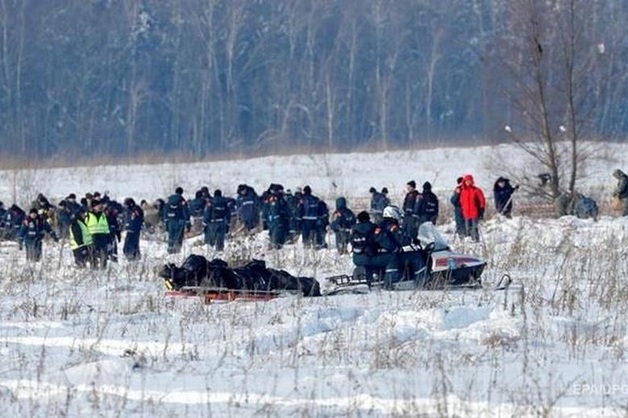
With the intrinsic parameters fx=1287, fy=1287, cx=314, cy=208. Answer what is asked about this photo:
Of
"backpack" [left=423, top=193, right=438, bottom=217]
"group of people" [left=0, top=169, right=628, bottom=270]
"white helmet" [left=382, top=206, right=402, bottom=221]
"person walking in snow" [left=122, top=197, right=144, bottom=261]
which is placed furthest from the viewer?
"backpack" [left=423, top=193, right=438, bottom=217]

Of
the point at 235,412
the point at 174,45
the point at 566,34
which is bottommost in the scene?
the point at 235,412

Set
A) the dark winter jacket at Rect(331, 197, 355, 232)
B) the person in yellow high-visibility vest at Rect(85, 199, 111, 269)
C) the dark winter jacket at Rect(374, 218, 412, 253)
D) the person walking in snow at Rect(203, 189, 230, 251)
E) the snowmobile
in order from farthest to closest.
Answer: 1. the person walking in snow at Rect(203, 189, 230, 251)
2. the dark winter jacket at Rect(331, 197, 355, 232)
3. the person in yellow high-visibility vest at Rect(85, 199, 111, 269)
4. the dark winter jacket at Rect(374, 218, 412, 253)
5. the snowmobile

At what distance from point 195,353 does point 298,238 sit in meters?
19.4

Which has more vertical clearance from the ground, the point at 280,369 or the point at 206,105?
the point at 206,105

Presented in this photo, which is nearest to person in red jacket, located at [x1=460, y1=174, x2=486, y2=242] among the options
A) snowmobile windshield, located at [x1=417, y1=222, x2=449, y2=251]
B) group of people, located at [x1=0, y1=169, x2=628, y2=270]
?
group of people, located at [x1=0, y1=169, x2=628, y2=270]

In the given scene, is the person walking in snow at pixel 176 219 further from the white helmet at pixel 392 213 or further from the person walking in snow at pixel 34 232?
the white helmet at pixel 392 213

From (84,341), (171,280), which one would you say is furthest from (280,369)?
(171,280)

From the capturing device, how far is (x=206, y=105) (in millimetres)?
84438

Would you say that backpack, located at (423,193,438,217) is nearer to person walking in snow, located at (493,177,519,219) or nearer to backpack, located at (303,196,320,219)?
backpack, located at (303,196,320,219)

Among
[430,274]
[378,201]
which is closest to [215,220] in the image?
[378,201]

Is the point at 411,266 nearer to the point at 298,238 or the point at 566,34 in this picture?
the point at 298,238

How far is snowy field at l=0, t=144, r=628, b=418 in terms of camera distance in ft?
28.4

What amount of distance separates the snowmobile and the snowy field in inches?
12.8

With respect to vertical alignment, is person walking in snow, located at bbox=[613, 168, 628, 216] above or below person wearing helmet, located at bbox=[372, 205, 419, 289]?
above
